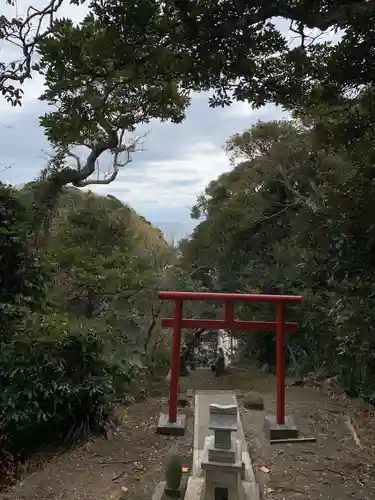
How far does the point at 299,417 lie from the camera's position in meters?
4.29

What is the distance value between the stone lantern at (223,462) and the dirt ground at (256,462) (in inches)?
19.2

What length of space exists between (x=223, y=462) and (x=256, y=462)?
956 millimetres

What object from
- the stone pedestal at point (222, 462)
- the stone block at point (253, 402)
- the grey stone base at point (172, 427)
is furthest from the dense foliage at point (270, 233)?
the stone pedestal at point (222, 462)

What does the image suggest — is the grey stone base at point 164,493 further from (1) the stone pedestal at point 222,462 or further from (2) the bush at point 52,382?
(2) the bush at point 52,382

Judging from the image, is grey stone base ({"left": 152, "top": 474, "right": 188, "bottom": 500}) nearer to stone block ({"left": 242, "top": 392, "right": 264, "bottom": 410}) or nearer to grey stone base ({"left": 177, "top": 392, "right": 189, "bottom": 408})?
grey stone base ({"left": 177, "top": 392, "right": 189, "bottom": 408})

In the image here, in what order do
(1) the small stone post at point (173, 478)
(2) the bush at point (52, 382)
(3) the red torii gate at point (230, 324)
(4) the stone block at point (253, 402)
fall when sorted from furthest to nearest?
(4) the stone block at point (253, 402) → (3) the red torii gate at point (230, 324) → (2) the bush at point (52, 382) → (1) the small stone post at point (173, 478)

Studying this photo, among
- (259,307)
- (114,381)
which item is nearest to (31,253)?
(114,381)

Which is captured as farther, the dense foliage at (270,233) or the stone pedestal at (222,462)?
the dense foliage at (270,233)

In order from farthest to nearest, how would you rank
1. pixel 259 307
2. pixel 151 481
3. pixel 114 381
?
pixel 259 307 → pixel 114 381 → pixel 151 481

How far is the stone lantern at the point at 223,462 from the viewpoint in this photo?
259 centimetres

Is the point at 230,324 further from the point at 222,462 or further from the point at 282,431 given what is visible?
the point at 222,462

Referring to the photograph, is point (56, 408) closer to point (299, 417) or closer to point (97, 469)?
point (97, 469)

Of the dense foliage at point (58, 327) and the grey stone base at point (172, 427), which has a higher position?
the dense foliage at point (58, 327)

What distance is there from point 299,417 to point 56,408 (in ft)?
7.41
